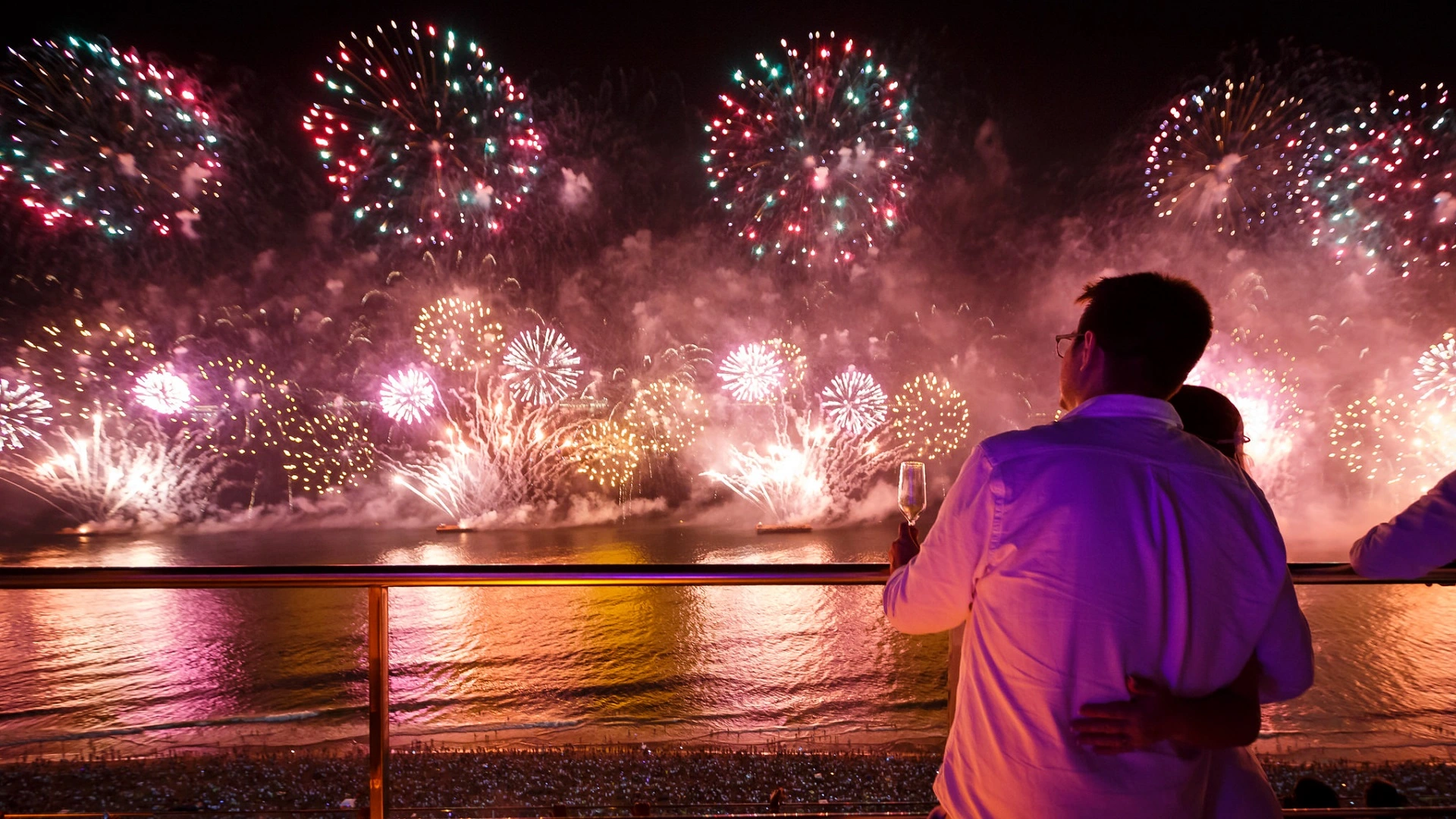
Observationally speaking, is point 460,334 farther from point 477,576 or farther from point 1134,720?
point 1134,720

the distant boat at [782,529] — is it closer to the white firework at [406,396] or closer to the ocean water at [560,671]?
the white firework at [406,396]

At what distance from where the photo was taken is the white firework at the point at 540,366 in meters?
24.9

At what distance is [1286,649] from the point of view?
3.96ft

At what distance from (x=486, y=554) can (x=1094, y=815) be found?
70.8ft

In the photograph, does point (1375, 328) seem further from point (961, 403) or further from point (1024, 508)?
point (1024, 508)

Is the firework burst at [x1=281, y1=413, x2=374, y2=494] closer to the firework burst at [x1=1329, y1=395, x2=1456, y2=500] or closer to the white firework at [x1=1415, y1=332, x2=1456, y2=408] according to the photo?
the firework burst at [x1=1329, y1=395, x2=1456, y2=500]

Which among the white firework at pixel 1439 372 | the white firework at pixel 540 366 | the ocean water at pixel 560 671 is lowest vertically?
the ocean water at pixel 560 671

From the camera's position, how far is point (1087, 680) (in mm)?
1141

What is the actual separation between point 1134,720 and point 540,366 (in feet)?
82.0

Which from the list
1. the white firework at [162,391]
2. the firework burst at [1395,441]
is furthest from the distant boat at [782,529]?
the firework burst at [1395,441]

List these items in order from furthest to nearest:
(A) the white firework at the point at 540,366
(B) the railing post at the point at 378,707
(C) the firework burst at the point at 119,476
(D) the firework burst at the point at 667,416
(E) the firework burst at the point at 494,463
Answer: (D) the firework burst at the point at 667,416 → (C) the firework burst at the point at 119,476 → (E) the firework burst at the point at 494,463 → (A) the white firework at the point at 540,366 → (B) the railing post at the point at 378,707

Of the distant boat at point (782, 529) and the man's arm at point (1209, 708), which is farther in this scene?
the distant boat at point (782, 529)

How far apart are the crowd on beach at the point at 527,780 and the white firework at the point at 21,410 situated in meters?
31.6

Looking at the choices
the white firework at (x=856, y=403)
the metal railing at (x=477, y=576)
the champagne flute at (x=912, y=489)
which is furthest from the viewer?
the white firework at (x=856, y=403)
